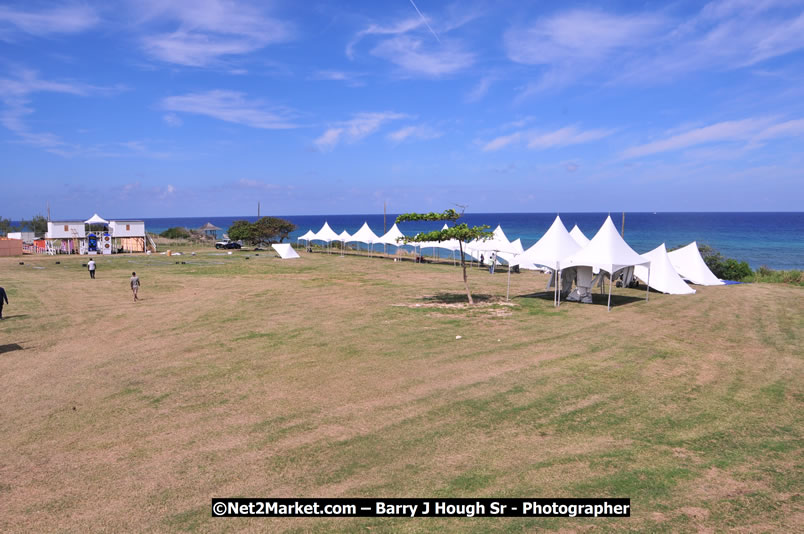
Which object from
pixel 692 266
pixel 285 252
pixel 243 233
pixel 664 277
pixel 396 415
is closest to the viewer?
pixel 396 415

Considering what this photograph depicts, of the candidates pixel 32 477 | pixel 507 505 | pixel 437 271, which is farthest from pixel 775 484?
pixel 437 271

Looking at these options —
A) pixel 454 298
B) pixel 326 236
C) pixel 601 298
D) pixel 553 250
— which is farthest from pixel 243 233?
pixel 601 298

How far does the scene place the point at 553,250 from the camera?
1972 centimetres

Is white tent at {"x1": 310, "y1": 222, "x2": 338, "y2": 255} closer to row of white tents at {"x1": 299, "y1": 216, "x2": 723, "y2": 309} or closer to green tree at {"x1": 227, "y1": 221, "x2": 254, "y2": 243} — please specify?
green tree at {"x1": 227, "y1": 221, "x2": 254, "y2": 243}

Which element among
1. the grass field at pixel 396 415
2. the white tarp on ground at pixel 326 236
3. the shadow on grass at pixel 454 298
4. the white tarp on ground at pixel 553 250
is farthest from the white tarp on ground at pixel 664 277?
the white tarp on ground at pixel 326 236

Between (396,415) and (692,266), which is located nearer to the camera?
(396,415)

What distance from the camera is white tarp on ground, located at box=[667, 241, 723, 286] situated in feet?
83.0

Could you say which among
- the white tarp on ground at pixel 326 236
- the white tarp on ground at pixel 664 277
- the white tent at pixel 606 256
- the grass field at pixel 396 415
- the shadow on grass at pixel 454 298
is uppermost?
the white tarp on ground at pixel 326 236

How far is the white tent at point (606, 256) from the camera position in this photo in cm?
1800

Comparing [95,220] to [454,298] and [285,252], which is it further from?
[454,298]

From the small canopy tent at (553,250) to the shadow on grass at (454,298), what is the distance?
231 centimetres

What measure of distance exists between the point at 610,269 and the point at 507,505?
47.4 feet

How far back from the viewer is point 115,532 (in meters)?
4.85

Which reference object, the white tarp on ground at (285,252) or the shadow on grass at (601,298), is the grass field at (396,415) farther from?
the white tarp on ground at (285,252)
